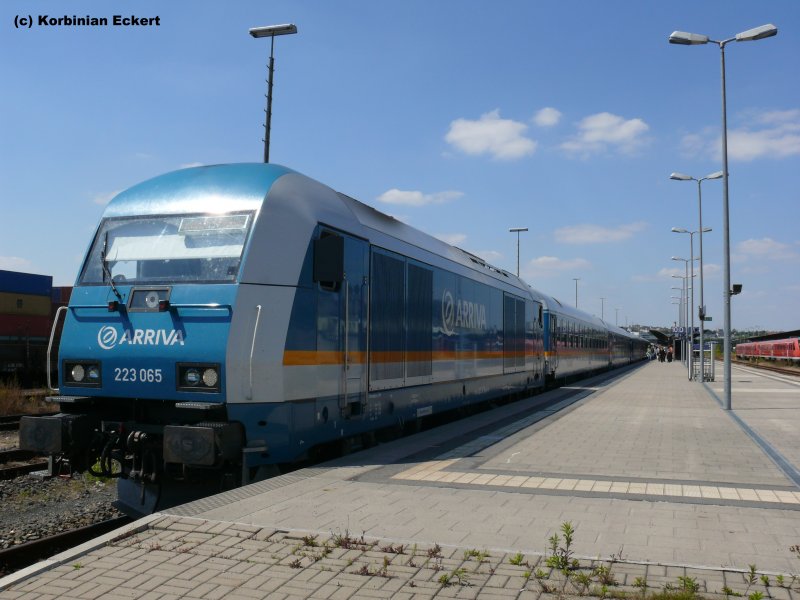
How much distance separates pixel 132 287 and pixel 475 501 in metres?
4.00

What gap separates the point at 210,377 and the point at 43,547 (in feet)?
6.78

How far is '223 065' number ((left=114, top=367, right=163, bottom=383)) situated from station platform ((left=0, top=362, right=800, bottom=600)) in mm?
1391

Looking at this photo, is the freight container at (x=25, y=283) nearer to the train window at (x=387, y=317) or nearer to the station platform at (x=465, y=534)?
the train window at (x=387, y=317)

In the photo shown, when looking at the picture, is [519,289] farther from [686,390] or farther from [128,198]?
[128,198]

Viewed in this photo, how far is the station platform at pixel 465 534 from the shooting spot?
446 cm

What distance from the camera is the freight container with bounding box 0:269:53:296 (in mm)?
24422

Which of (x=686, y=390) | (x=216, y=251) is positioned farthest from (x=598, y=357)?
(x=216, y=251)

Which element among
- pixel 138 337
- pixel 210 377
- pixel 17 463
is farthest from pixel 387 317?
pixel 17 463

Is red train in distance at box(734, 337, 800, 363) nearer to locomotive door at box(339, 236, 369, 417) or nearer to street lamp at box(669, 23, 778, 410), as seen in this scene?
street lamp at box(669, 23, 778, 410)

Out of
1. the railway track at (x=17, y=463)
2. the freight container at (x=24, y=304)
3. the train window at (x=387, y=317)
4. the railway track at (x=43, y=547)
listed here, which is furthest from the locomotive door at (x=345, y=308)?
the freight container at (x=24, y=304)

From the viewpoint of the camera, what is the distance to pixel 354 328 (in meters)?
9.00

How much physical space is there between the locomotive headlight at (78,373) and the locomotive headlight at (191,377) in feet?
4.21

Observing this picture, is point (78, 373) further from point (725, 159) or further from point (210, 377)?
point (725, 159)

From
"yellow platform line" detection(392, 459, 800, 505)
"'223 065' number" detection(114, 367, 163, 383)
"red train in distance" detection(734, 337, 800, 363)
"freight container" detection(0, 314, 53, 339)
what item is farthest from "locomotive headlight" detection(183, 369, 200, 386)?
"red train in distance" detection(734, 337, 800, 363)
